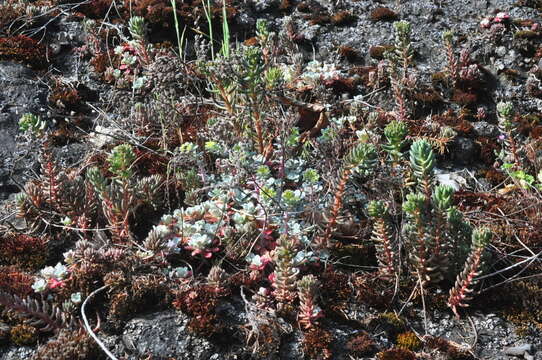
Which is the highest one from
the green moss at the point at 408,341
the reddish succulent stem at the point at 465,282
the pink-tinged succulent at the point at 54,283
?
the pink-tinged succulent at the point at 54,283

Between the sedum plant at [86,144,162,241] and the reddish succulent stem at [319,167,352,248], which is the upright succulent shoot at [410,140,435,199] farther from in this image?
the sedum plant at [86,144,162,241]

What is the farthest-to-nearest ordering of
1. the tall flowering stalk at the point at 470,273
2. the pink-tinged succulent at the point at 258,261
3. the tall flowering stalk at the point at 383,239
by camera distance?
the pink-tinged succulent at the point at 258,261, the tall flowering stalk at the point at 383,239, the tall flowering stalk at the point at 470,273

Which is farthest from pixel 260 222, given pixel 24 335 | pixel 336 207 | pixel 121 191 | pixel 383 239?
pixel 24 335

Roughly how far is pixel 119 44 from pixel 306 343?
4.44 m

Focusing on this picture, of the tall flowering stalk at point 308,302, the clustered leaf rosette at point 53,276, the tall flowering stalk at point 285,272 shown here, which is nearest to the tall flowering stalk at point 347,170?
the tall flowering stalk at point 285,272

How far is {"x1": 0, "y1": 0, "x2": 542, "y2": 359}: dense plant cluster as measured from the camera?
12.4 feet

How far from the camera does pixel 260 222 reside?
4355 mm

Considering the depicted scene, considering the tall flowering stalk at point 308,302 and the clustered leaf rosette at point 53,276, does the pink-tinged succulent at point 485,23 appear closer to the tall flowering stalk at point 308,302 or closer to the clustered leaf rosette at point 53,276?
the tall flowering stalk at point 308,302

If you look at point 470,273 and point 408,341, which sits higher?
point 470,273

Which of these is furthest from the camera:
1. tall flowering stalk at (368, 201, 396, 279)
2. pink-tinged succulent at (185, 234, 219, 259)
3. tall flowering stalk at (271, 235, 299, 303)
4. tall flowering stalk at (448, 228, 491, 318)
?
pink-tinged succulent at (185, 234, 219, 259)

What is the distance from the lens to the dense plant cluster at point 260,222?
3766 mm

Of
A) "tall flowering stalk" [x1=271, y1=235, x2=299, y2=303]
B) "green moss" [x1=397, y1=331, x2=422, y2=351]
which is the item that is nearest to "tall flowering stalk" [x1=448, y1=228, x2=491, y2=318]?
"green moss" [x1=397, y1=331, x2=422, y2=351]

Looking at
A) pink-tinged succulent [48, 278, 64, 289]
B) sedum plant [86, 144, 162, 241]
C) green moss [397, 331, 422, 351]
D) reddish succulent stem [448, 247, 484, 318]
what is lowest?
green moss [397, 331, 422, 351]

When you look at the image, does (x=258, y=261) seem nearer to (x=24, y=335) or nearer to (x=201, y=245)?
(x=201, y=245)
